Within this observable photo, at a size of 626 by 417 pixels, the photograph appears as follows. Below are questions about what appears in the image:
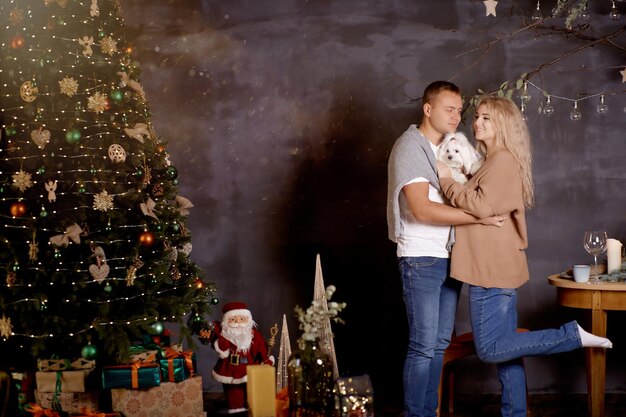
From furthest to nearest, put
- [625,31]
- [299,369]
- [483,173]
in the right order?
[625,31] → [483,173] → [299,369]

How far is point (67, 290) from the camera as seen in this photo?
348 cm

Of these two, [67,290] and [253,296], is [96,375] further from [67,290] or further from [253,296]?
[253,296]

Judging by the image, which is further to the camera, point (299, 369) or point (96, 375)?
point (96, 375)

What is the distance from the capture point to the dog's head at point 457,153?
3471 mm

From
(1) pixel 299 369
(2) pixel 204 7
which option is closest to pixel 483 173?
(1) pixel 299 369

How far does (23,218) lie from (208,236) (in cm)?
166

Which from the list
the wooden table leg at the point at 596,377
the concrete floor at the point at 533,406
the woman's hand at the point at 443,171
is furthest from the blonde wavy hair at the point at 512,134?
the concrete floor at the point at 533,406

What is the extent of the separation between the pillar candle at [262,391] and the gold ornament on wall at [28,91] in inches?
Result: 62.6

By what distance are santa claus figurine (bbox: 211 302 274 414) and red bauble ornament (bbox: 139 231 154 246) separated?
2.23ft

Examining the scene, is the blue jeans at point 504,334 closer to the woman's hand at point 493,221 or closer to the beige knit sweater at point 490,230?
the beige knit sweater at point 490,230

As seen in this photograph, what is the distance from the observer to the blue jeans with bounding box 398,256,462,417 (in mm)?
3389

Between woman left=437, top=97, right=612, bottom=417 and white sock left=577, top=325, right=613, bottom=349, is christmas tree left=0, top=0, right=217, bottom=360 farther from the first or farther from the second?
white sock left=577, top=325, right=613, bottom=349

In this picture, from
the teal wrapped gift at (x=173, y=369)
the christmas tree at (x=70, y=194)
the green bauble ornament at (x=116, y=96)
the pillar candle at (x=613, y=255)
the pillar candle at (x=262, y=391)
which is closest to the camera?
the pillar candle at (x=262, y=391)

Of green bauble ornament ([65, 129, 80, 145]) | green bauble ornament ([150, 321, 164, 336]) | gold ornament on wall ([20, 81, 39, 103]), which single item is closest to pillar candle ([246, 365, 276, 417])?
green bauble ornament ([150, 321, 164, 336])
